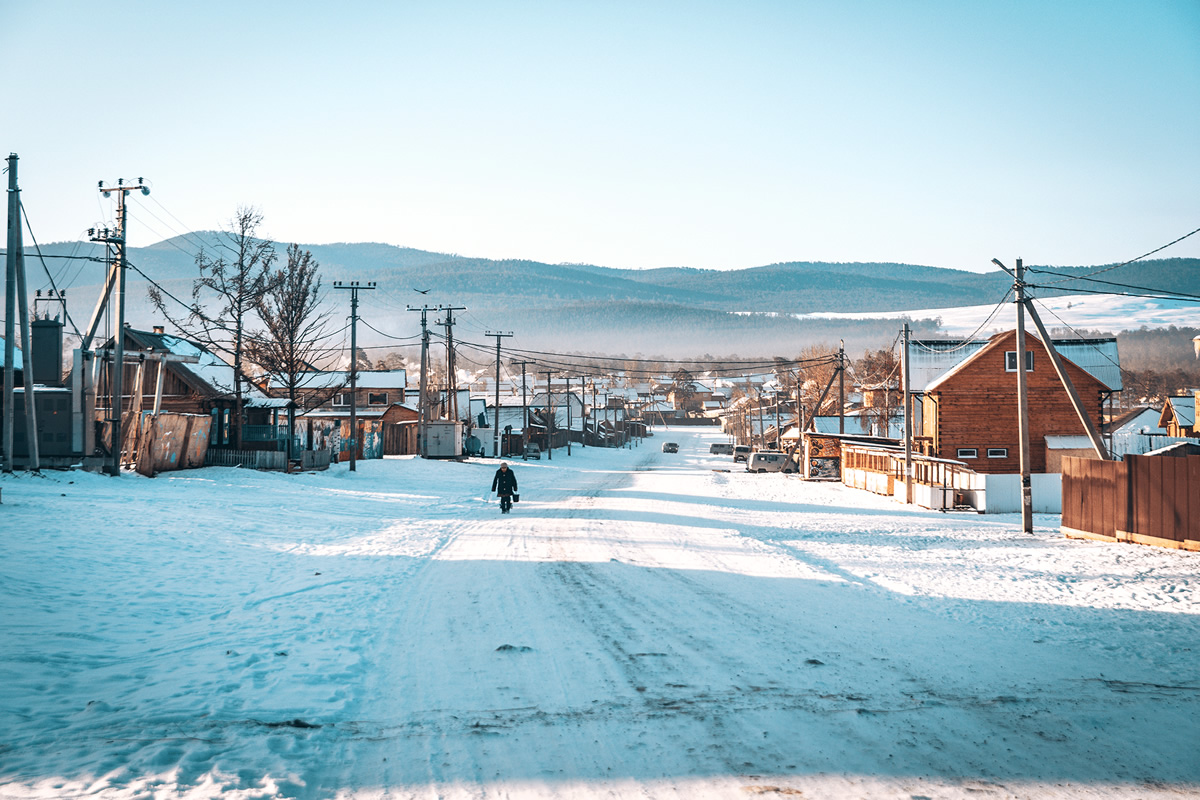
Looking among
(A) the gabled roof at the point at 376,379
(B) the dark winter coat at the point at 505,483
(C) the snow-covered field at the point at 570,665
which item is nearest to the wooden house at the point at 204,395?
(B) the dark winter coat at the point at 505,483

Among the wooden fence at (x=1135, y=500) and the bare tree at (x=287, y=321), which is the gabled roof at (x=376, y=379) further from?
the wooden fence at (x=1135, y=500)

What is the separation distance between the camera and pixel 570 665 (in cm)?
818

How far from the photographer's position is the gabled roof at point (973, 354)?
37.3 metres

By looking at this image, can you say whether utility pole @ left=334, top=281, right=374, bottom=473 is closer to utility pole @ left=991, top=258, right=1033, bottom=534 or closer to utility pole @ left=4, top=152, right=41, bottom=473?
utility pole @ left=4, top=152, right=41, bottom=473

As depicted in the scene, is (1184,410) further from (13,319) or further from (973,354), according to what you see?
(13,319)

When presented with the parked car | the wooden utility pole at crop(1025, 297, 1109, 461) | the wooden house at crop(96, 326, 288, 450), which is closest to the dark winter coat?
the wooden utility pole at crop(1025, 297, 1109, 461)

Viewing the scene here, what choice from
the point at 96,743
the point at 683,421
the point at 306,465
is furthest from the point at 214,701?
the point at 683,421

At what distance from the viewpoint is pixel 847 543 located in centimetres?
1939

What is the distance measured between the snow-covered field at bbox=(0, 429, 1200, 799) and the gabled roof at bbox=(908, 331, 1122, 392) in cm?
2294

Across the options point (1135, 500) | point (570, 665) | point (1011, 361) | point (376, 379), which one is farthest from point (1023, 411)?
point (376, 379)

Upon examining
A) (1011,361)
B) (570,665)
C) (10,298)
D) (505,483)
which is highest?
(10,298)

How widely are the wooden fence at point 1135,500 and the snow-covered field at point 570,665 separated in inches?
36.7

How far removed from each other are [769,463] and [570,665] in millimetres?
47928

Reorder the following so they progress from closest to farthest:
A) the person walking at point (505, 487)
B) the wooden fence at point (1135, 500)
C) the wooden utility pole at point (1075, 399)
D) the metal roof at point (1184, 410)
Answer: the wooden fence at point (1135, 500) < the wooden utility pole at point (1075, 399) < the person walking at point (505, 487) < the metal roof at point (1184, 410)
